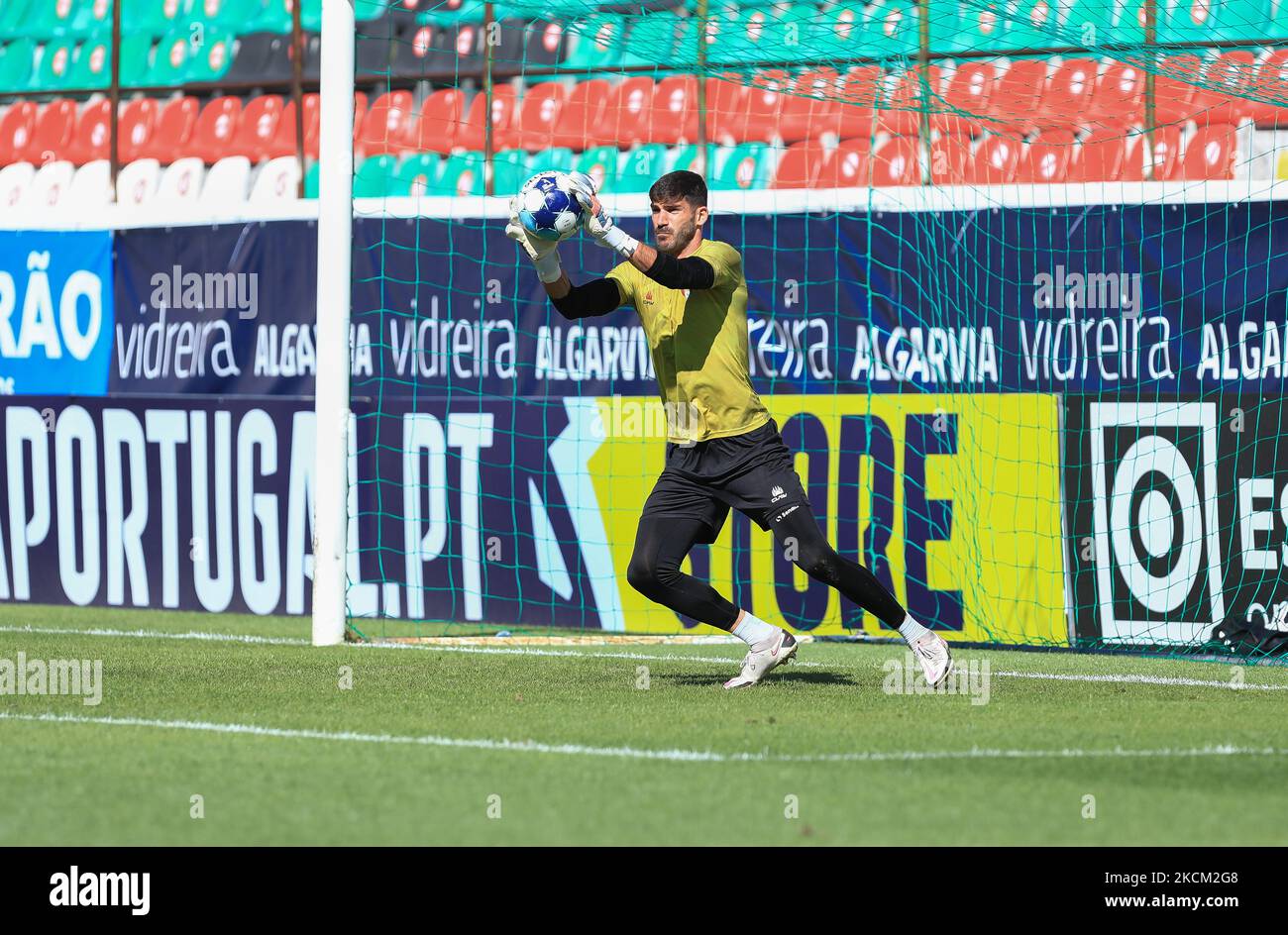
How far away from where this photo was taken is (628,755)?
6.34 meters

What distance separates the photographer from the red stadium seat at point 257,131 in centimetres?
1691

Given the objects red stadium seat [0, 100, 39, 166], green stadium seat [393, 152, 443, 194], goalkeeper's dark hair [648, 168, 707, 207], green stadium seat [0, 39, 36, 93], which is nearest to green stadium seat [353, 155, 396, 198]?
green stadium seat [393, 152, 443, 194]

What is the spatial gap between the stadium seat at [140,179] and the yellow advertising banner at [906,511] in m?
7.29

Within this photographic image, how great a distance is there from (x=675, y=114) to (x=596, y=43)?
165 cm

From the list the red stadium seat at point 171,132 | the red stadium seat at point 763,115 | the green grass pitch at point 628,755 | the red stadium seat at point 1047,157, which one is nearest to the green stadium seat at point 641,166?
the red stadium seat at point 763,115

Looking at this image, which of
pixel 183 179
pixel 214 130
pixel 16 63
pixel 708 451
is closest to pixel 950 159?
pixel 708 451

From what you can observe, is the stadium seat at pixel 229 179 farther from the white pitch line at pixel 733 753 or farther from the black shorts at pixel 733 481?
the white pitch line at pixel 733 753

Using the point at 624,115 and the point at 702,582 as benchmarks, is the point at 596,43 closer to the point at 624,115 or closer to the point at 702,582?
the point at 624,115

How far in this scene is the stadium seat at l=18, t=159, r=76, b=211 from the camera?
17.4 m

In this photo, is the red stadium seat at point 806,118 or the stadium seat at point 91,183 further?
the stadium seat at point 91,183

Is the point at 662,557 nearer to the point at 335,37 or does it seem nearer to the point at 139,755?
the point at 139,755

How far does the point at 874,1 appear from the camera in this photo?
46.2 ft

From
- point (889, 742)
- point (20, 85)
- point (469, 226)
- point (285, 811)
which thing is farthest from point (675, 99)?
point (285, 811)

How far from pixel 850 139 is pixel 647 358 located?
12.5 ft
